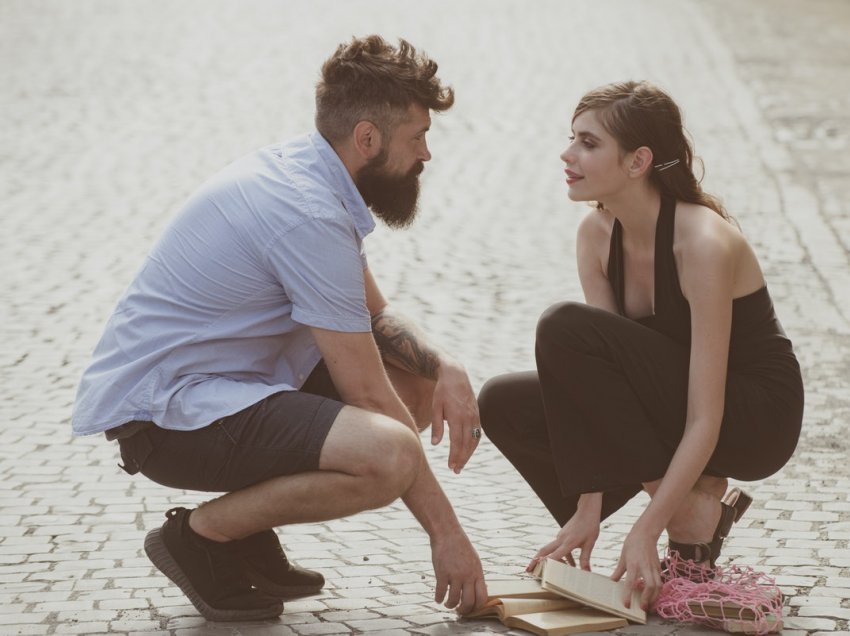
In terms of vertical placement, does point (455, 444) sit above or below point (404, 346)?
below

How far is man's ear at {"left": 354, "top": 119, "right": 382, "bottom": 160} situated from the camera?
161 inches

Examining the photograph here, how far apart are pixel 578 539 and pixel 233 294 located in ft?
3.95

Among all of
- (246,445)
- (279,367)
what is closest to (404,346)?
(279,367)

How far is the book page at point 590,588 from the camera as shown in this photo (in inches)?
154

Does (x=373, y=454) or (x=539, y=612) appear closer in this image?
(x=373, y=454)

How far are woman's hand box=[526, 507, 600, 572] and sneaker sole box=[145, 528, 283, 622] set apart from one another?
79cm

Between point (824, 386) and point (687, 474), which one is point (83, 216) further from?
point (687, 474)

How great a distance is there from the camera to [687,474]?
4.00 m

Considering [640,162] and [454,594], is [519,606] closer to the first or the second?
[454,594]

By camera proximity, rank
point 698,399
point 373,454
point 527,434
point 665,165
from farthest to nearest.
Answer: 1. point 527,434
2. point 665,165
3. point 698,399
4. point 373,454

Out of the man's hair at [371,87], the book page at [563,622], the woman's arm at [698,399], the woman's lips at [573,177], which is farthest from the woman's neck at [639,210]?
the book page at [563,622]

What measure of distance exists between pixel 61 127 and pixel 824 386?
836 cm

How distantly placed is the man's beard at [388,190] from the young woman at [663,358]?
47 centimetres

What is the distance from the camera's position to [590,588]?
156 inches
